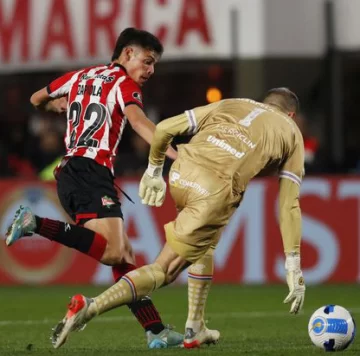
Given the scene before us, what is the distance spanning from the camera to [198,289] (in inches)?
326

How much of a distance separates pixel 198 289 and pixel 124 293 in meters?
0.85

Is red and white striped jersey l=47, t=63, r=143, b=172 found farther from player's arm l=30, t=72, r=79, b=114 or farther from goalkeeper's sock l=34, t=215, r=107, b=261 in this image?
goalkeeper's sock l=34, t=215, r=107, b=261

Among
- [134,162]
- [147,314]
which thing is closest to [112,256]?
[147,314]

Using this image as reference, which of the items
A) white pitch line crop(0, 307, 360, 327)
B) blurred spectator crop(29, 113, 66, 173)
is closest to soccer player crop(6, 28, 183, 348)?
white pitch line crop(0, 307, 360, 327)

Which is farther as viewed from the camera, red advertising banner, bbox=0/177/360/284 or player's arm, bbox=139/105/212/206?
red advertising banner, bbox=0/177/360/284

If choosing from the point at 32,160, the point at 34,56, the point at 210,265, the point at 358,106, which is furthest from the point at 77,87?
the point at 358,106

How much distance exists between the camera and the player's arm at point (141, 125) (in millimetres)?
8055

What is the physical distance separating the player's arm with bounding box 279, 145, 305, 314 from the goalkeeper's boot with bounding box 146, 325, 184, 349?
0.89 metres

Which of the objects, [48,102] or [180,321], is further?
[180,321]

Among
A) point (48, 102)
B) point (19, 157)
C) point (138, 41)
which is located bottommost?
point (19, 157)

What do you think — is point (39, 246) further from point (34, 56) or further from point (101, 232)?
point (101, 232)

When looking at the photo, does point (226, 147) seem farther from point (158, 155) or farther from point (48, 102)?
point (48, 102)

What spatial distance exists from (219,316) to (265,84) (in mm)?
7546

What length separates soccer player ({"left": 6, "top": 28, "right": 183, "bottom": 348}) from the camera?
825 cm
